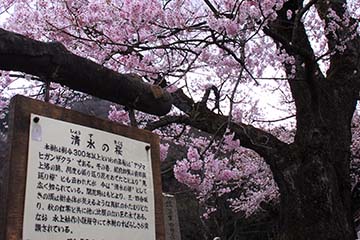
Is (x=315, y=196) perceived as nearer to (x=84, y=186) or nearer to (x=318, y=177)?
(x=318, y=177)

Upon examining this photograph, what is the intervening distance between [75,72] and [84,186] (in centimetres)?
60

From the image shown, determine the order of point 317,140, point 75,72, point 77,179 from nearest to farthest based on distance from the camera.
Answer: point 77,179 < point 75,72 < point 317,140

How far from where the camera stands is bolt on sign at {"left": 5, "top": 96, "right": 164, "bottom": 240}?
1893 millimetres

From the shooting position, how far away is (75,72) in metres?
2.32

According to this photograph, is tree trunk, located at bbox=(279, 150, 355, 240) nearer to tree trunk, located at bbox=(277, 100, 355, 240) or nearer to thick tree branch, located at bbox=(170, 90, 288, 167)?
tree trunk, located at bbox=(277, 100, 355, 240)

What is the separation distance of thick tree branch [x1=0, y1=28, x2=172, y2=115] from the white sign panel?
29 cm

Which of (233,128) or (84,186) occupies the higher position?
(233,128)

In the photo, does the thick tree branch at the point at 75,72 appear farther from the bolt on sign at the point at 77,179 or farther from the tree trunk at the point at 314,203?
the tree trunk at the point at 314,203

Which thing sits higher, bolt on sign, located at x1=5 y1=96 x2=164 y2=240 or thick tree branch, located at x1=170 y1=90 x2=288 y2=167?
thick tree branch, located at x1=170 y1=90 x2=288 y2=167

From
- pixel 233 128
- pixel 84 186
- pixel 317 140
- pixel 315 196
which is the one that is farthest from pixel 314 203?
pixel 84 186

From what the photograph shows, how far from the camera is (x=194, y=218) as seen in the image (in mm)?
14078

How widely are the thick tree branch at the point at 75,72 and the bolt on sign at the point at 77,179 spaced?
8.3 inches

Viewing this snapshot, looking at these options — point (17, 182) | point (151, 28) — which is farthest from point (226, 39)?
point (17, 182)

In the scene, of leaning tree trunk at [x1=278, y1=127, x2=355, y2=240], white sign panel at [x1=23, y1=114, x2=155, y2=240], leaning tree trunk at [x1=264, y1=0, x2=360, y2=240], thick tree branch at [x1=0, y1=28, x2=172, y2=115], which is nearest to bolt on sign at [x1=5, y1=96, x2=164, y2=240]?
white sign panel at [x1=23, y1=114, x2=155, y2=240]
